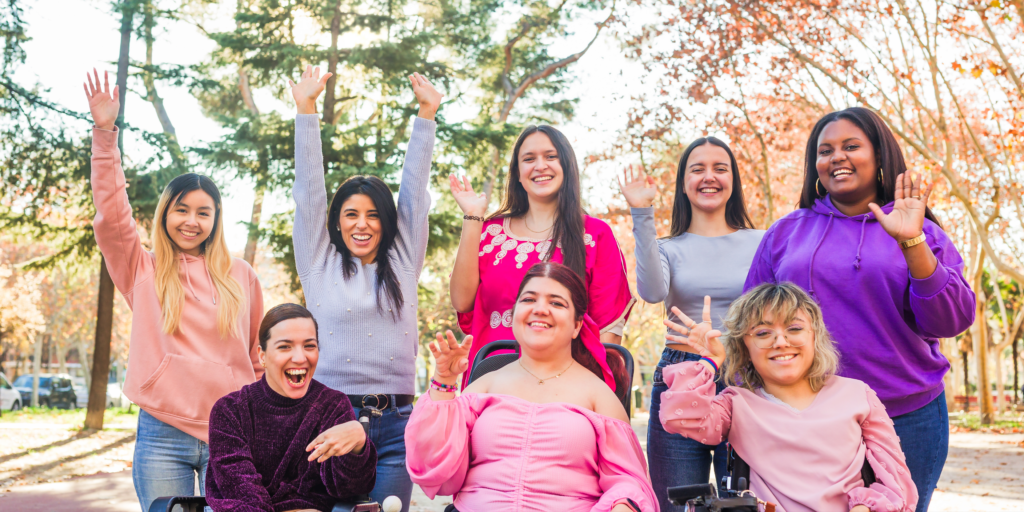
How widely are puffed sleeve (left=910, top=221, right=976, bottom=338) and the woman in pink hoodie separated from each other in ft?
9.32

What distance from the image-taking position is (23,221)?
1304 centimetres

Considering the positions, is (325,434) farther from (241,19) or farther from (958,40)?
(241,19)

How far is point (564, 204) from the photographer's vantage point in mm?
3516

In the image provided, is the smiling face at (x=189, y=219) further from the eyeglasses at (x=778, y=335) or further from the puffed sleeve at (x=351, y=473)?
the eyeglasses at (x=778, y=335)

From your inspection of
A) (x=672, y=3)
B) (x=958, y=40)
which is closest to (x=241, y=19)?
(x=672, y=3)

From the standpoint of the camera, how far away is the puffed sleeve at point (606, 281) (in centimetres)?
338

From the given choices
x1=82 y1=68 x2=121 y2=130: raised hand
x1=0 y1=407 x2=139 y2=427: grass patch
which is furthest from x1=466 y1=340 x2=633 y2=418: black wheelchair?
x1=0 y1=407 x2=139 y2=427: grass patch

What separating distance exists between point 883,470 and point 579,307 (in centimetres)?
124

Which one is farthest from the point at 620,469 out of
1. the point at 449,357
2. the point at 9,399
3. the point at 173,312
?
the point at 9,399

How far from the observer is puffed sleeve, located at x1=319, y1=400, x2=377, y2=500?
2.84 meters

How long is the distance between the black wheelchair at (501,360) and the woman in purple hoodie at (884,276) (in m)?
0.73

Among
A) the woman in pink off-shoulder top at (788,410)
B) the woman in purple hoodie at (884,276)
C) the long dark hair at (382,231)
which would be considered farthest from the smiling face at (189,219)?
the woman in purple hoodie at (884,276)

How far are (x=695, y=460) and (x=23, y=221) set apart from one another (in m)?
13.6

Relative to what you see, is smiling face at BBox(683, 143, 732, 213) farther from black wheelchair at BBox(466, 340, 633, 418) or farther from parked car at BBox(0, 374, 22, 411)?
parked car at BBox(0, 374, 22, 411)
